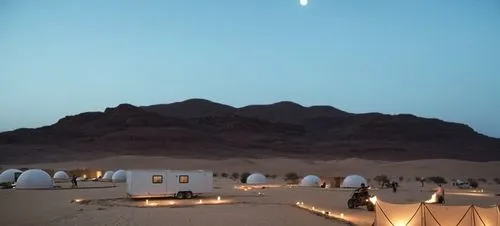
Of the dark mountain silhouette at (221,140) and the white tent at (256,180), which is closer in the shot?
the white tent at (256,180)

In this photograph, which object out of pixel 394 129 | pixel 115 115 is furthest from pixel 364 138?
pixel 115 115

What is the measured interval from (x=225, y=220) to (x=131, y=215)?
516cm

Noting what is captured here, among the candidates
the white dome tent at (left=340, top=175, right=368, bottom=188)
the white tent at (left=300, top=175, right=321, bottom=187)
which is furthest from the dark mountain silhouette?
the white dome tent at (left=340, top=175, right=368, bottom=188)

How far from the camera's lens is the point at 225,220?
83.0 feet

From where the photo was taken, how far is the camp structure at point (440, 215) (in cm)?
1795

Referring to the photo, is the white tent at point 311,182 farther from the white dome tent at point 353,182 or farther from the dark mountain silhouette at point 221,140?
the dark mountain silhouette at point 221,140

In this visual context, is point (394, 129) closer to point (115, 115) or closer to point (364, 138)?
point (364, 138)

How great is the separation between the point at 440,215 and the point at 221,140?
151867mm

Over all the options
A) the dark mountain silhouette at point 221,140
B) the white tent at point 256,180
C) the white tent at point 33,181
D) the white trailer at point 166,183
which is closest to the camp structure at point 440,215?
the white trailer at point 166,183

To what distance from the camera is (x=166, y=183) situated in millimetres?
38375

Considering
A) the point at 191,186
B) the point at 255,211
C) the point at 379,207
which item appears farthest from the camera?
the point at 191,186

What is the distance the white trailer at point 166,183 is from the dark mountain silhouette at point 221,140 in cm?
9939

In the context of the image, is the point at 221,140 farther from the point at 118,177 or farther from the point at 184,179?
the point at 184,179

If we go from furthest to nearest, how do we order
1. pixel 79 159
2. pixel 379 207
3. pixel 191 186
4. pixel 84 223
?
pixel 79 159, pixel 191 186, pixel 84 223, pixel 379 207
